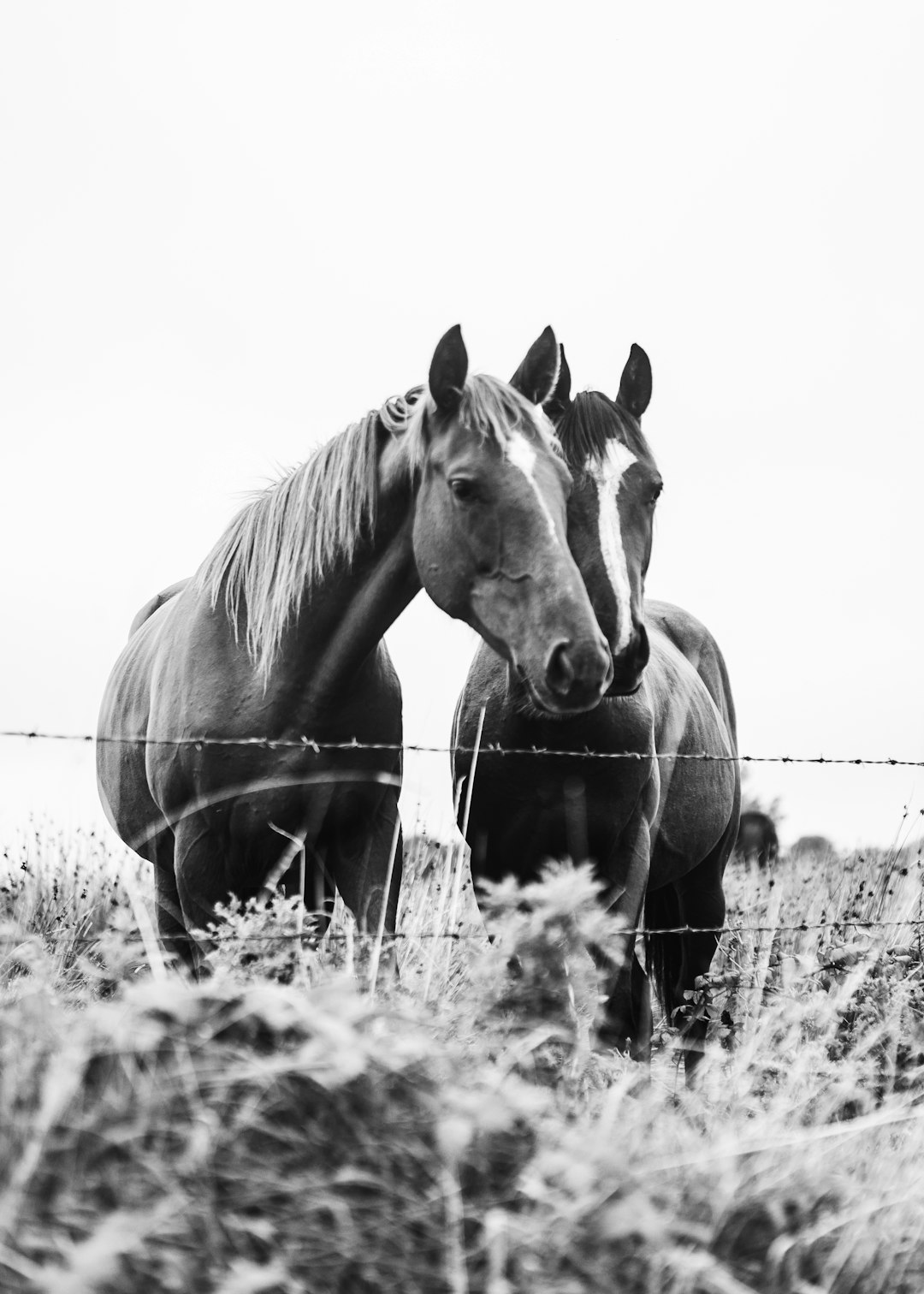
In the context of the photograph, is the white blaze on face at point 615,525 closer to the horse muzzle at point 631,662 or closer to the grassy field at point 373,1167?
the horse muzzle at point 631,662

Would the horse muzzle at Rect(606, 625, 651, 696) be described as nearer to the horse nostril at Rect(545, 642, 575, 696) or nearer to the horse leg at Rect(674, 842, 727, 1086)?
the horse nostril at Rect(545, 642, 575, 696)

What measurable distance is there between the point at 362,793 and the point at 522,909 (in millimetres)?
696

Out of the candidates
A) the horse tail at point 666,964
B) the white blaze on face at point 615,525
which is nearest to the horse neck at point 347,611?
the white blaze on face at point 615,525

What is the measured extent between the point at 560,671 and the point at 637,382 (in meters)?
1.86

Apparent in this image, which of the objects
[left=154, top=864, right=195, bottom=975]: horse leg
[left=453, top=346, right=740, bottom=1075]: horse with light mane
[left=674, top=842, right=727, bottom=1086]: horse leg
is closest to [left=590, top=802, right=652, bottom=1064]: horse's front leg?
[left=453, top=346, right=740, bottom=1075]: horse with light mane

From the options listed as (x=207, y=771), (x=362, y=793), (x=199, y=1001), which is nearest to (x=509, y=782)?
(x=362, y=793)

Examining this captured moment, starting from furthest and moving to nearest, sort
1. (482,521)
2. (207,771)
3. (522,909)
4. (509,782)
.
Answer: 1. (509,782)
2. (522,909)
3. (207,771)
4. (482,521)

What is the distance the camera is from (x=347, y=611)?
3.84m

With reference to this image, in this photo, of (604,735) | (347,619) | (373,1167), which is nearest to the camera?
(373,1167)

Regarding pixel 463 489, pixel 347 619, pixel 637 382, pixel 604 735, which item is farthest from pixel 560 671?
pixel 637 382

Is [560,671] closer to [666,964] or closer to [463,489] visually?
[463,489]

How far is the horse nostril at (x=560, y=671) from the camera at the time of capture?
127 inches

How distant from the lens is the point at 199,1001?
2.15m

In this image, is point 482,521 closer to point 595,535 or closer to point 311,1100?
point 595,535
